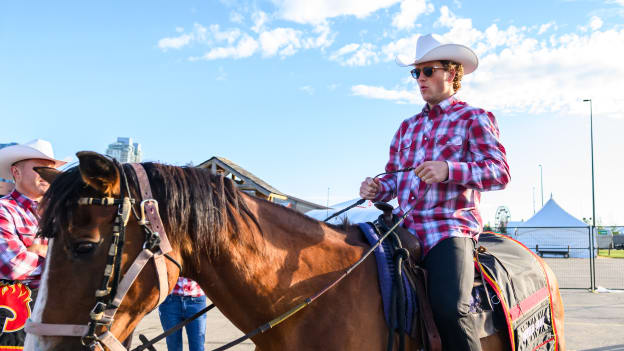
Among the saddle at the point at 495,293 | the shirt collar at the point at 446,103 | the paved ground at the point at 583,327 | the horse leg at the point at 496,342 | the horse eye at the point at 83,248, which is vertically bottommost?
the paved ground at the point at 583,327

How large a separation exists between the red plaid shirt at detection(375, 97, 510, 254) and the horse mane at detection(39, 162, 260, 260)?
1.09 metres

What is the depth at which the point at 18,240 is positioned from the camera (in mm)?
3199

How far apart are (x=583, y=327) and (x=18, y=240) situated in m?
8.80

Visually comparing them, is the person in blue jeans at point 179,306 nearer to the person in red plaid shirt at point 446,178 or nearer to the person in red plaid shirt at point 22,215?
the person in red plaid shirt at point 22,215

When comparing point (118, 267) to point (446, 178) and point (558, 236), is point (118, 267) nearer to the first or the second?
point (446, 178)

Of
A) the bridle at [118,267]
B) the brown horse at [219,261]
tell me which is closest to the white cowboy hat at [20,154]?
the brown horse at [219,261]

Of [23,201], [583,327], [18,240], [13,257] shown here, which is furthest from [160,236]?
[583,327]

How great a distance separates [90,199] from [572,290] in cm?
1394

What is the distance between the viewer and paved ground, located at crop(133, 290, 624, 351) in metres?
6.73

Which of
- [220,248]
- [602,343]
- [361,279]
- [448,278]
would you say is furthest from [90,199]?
[602,343]

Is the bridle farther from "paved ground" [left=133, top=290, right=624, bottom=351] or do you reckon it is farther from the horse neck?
"paved ground" [left=133, top=290, right=624, bottom=351]

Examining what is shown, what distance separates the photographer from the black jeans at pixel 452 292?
2.15 metres

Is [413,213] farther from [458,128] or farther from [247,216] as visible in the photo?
[247,216]

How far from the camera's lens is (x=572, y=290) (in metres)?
12.4
